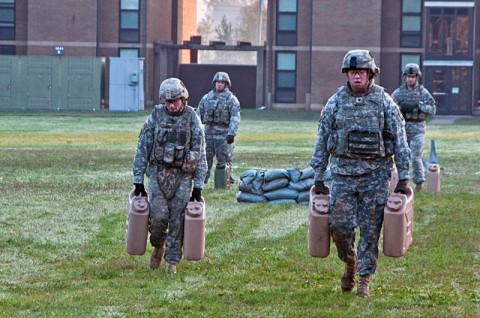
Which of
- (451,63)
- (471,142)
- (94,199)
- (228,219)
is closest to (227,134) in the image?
(94,199)

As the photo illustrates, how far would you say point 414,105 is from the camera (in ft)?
68.8

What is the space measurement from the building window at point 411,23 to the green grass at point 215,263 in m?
45.4

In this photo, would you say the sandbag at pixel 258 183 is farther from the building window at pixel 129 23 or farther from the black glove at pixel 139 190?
the building window at pixel 129 23

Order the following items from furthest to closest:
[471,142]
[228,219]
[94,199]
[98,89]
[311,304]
A: [98,89] → [471,142] → [94,199] → [228,219] → [311,304]

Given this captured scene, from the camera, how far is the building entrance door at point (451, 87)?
69375mm

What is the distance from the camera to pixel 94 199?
20.5 metres

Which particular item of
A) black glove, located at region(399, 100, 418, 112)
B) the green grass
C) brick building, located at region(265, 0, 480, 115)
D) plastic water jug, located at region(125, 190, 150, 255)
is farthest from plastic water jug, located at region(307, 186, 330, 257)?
brick building, located at region(265, 0, 480, 115)

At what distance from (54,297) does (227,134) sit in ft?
36.7

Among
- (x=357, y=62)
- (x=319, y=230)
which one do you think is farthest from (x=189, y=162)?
(x=357, y=62)

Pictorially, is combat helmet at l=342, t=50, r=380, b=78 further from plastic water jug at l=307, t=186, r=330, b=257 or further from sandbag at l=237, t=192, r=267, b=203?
sandbag at l=237, t=192, r=267, b=203

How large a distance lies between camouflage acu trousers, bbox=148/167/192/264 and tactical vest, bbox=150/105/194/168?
0.45 feet

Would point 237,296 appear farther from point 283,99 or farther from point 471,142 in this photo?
point 283,99

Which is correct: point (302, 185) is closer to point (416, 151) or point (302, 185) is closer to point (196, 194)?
point (416, 151)

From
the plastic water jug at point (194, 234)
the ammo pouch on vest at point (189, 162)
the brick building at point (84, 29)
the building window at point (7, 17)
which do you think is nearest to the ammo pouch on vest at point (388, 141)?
the plastic water jug at point (194, 234)
